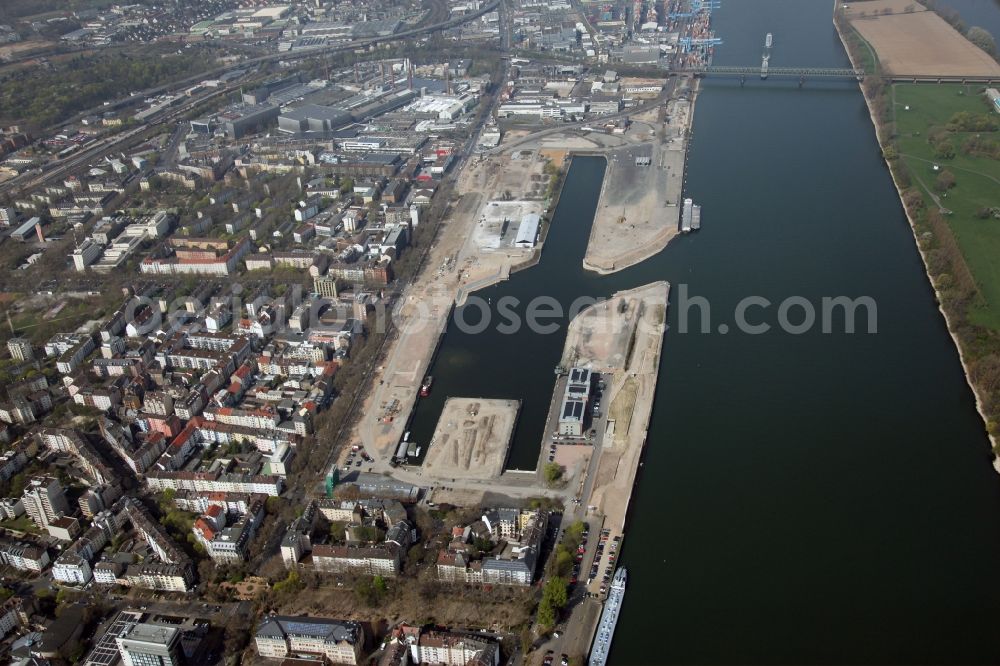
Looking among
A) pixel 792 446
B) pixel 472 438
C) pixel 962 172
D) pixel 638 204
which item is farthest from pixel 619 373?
pixel 962 172

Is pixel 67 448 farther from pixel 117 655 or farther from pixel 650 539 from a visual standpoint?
pixel 650 539

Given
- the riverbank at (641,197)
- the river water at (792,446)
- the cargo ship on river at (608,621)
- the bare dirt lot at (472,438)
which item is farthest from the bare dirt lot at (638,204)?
the cargo ship on river at (608,621)

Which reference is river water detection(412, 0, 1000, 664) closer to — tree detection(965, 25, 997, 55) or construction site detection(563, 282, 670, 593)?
construction site detection(563, 282, 670, 593)

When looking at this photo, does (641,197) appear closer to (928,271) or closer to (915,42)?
(928,271)

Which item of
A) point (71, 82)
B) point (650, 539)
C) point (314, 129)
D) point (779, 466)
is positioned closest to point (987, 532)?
point (779, 466)

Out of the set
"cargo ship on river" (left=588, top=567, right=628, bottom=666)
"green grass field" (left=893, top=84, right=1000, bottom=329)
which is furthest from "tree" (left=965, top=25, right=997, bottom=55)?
"cargo ship on river" (left=588, top=567, right=628, bottom=666)

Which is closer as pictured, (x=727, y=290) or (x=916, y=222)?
(x=727, y=290)
